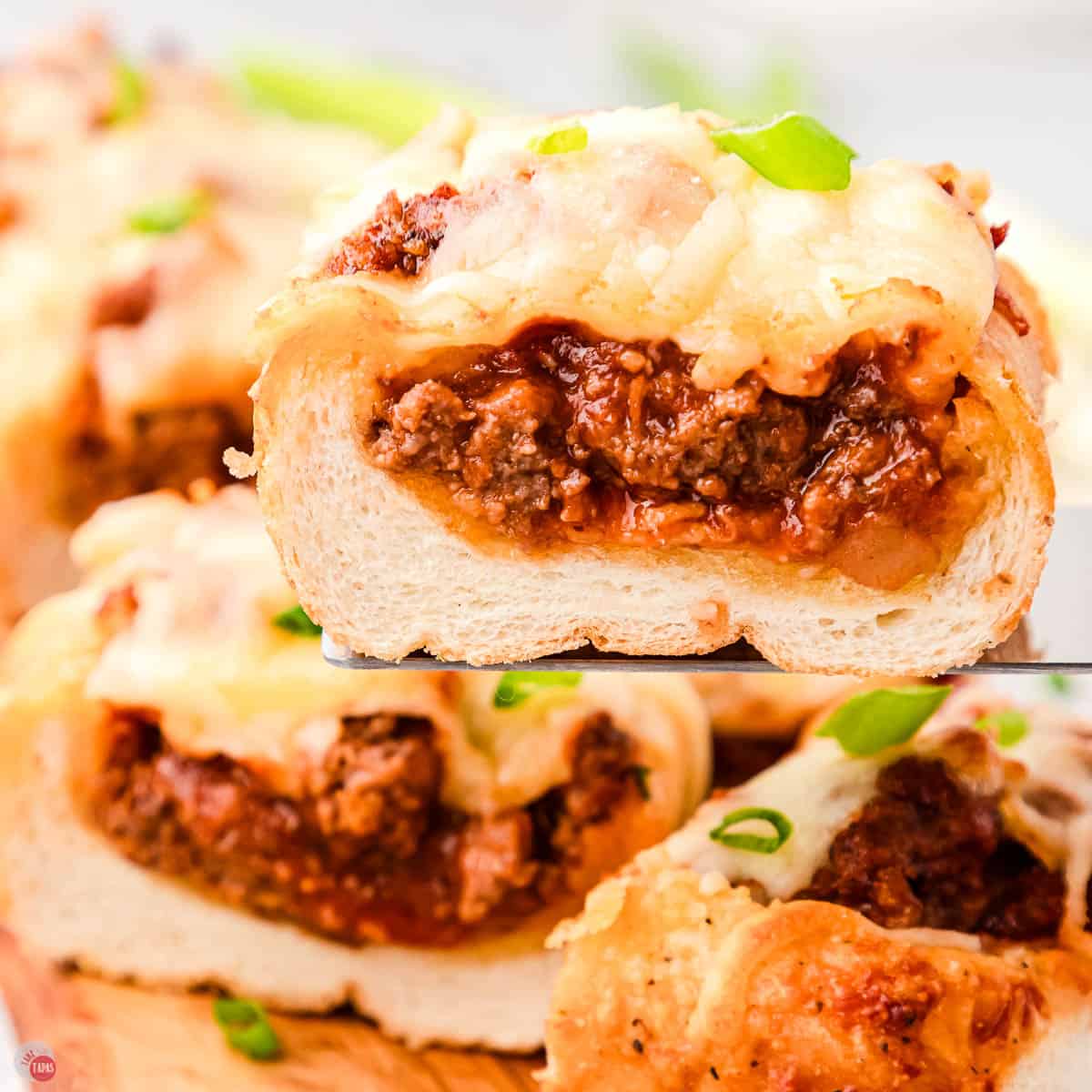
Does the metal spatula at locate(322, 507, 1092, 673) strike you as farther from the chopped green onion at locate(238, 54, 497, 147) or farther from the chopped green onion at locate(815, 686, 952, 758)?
the chopped green onion at locate(238, 54, 497, 147)

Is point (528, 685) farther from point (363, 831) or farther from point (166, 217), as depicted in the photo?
point (166, 217)

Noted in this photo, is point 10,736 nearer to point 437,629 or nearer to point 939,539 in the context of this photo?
point 437,629

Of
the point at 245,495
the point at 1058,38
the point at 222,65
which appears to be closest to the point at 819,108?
the point at 1058,38

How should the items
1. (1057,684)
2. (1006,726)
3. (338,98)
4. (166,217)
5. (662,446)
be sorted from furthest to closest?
1. (338,98)
2. (166,217)
3. (1057,684)
4. (1006,726)
5. (662,446)

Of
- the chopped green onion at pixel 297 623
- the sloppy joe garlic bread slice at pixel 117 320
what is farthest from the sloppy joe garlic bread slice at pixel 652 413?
the sloppy joe garlic bread slice at pixel 117 320

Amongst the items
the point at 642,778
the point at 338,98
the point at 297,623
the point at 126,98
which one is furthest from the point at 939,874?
the point at 338,98

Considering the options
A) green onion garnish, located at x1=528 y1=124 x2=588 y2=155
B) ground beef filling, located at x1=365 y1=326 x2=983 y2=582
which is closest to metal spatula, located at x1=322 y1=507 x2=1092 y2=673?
ground beef filling, located at x1=365 y1=326 x2=983 y2=582
